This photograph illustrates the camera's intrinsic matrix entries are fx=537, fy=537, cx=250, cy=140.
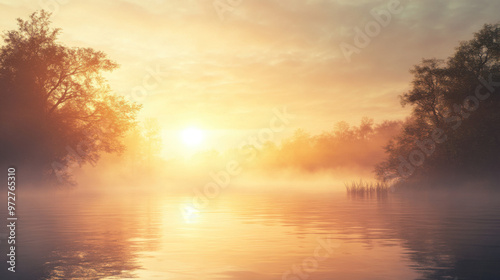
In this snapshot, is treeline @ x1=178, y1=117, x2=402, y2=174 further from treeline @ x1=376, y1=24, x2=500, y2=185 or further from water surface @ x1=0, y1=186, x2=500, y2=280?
water surface @ x1=0, y1=186, x2=500, y2=280

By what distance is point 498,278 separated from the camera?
14148 millimetres

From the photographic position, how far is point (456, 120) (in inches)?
2537

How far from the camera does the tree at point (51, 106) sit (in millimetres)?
61031

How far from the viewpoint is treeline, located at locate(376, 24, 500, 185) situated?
206 feet

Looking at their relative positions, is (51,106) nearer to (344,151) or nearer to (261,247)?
(261,247)

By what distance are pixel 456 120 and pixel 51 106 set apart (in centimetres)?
4871

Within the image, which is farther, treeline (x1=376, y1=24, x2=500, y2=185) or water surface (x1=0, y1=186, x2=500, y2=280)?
treeline (x1=376, y1=24, x2=500, y2=185)

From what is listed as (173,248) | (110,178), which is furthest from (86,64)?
(110,178)

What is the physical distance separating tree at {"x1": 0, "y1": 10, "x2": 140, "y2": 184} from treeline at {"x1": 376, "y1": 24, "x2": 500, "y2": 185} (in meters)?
34.9

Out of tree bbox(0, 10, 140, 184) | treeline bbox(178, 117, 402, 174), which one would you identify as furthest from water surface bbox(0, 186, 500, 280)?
treeline bbox(178, 117, 402, 174)

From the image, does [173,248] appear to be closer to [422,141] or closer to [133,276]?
[133,276]

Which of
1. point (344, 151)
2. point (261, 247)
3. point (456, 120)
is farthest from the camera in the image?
point (344, 151)

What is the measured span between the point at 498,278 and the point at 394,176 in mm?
57197

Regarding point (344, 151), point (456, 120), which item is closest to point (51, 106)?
point (456, 120)
